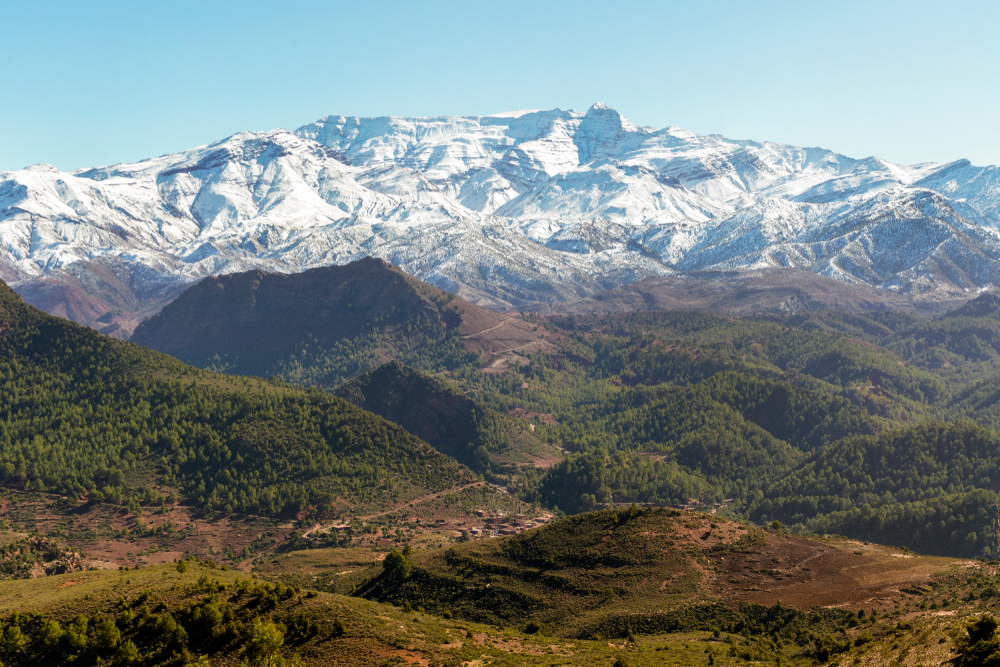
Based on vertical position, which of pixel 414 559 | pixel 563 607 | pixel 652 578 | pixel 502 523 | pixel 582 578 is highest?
pixel 652 578

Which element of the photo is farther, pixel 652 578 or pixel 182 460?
pixel 182 460

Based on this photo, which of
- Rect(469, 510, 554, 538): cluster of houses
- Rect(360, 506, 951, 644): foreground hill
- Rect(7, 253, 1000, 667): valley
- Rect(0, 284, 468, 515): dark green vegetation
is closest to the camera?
Rect(7, 253, 1000, 667): valley

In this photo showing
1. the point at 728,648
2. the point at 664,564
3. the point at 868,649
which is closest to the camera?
the point at 868,649

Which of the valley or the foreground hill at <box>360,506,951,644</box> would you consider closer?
the valley

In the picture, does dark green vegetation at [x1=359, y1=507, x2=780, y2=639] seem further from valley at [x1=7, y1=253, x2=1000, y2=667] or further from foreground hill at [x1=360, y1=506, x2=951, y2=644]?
valley at [x1=7, y1=253, x2=1000, y2=667]

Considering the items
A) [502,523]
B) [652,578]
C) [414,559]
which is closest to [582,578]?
[652,578]

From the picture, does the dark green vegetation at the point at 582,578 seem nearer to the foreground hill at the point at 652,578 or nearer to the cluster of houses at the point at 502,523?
the foreground hill at the point at 652,578

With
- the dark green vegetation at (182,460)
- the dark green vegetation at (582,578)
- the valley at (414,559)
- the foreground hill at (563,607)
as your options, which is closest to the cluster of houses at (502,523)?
the valley at (414,559)

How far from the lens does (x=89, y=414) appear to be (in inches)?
7677

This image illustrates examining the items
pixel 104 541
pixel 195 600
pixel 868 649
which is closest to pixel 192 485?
pixel 104 541

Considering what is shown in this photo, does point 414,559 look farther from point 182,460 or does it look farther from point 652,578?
point 182,460

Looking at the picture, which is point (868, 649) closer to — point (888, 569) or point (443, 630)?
point (888, 569)

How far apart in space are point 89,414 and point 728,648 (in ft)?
558

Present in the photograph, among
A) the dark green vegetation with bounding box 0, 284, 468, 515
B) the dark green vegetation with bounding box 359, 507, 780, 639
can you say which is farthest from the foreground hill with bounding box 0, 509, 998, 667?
the dark green vegetation with bounding box 0, 284, 468, 515
